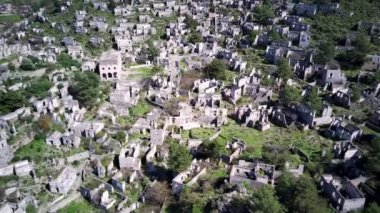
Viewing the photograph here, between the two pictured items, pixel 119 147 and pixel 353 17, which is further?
pixel 353 17

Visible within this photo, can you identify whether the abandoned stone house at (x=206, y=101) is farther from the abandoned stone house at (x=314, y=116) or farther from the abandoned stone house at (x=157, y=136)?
the abandoned stone house at (x=314, y=116)

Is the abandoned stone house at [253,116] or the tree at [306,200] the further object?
the abandoned stone house at [253,116]

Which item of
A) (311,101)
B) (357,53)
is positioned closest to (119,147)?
(311,101)

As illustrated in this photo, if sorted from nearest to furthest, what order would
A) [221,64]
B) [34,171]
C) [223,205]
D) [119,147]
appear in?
[223,205] → [34,171] → [119,147] → [221,64]

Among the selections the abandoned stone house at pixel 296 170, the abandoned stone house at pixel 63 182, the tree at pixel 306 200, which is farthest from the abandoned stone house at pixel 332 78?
the abandoned stone house at pixel 63 182

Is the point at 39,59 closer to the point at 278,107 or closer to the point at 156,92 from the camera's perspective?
the point at 156,92
